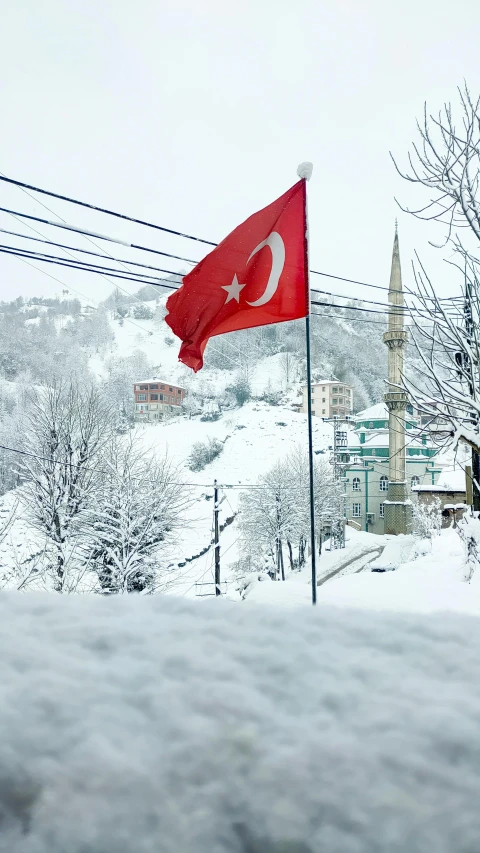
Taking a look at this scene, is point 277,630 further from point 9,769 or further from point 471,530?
point 471,530

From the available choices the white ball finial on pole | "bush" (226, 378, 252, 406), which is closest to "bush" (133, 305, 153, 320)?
Answer: "bush" (226, 378, 252, 406)

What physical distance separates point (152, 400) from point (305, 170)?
5645cm

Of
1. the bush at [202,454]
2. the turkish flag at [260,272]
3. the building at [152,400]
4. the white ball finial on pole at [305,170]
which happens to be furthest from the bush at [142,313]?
the turkish flag at [260,272]

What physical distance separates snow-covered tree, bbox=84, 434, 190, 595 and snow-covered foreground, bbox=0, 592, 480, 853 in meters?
12.7

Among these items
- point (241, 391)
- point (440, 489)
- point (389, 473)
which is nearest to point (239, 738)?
point (440, 489)

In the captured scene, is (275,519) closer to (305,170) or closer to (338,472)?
(338,472)

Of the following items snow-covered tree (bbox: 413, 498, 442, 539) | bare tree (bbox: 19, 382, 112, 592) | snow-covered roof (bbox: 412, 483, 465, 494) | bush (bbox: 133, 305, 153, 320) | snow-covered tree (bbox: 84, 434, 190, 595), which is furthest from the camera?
bush (bbox: 133, 305, 153, 320)

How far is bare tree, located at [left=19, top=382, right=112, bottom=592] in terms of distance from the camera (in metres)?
13.9

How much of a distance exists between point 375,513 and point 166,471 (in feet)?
64.0

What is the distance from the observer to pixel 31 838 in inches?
12.5

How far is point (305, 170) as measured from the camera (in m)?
4.50

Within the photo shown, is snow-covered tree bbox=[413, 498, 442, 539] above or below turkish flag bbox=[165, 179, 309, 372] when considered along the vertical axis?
below

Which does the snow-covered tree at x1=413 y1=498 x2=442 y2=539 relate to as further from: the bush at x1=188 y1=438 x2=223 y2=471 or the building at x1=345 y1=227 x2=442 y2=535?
the bush at x1=188 y1=438 x2=223 y2=471

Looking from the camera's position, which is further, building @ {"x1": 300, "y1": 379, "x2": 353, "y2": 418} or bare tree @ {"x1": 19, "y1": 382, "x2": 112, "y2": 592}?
building @ {"x1": 300, "y1": 379, "x2": 353, "y2": 418}
